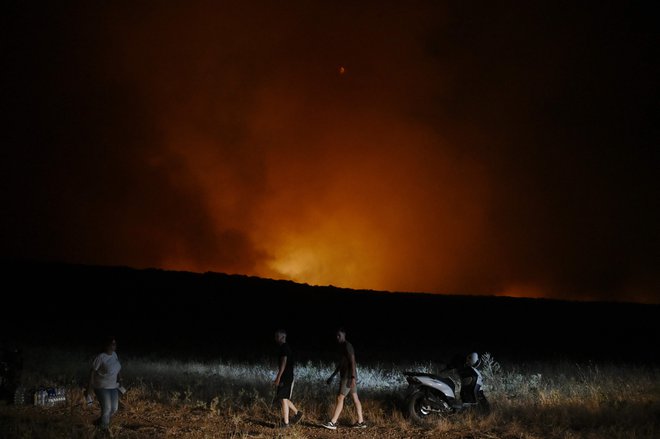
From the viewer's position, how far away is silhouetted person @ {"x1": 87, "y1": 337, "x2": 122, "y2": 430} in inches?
401

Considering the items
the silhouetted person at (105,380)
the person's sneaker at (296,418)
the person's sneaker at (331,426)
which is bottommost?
the person's sneaker at (331,426)

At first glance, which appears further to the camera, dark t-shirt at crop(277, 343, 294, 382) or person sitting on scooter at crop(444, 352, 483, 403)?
person sitting on scooter at crop(444, 352, 483, 403)

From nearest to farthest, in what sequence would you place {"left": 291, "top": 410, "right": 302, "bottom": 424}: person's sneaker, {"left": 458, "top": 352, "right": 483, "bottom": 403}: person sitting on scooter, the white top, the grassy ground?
the white top, the grassy ground, {"left": 291, "top": 410, "right": 302, "bottom": 424}: person's sneaker, {"left": 458, "top": 352, "right": 483, "bottom": 403}: person sitting on scooter

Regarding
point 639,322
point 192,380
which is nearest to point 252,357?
point 192,380

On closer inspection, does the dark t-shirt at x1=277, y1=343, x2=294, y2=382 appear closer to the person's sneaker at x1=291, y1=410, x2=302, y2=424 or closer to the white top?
the person's sneaker at x1=291, y1=410, x2=302, y2=424

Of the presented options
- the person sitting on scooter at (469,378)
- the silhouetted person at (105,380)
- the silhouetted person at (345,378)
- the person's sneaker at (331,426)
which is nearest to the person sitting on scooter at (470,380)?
the person sitting on scooter at (469,378)

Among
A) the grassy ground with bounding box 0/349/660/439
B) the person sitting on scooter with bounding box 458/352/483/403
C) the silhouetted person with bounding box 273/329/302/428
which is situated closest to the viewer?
the grassy ground with bounding box 0/349/660/439

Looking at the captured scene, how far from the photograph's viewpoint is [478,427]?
441 inches

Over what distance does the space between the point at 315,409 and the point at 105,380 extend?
4198 millimetres

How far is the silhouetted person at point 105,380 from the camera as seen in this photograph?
10.2m

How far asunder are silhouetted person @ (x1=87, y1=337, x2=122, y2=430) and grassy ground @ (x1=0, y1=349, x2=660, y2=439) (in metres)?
0.39

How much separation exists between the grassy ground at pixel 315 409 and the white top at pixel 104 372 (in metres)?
0.76

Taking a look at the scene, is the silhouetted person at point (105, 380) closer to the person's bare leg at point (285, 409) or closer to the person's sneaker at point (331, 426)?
the person's bare leg at point (285, 409)

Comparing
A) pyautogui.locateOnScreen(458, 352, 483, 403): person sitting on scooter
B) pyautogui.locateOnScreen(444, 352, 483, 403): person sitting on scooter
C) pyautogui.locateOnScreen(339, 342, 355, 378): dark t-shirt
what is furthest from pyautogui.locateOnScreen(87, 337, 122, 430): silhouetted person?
pyautogui.locateOnScreen(458, 352, 483, 403): person sitting on scooter
